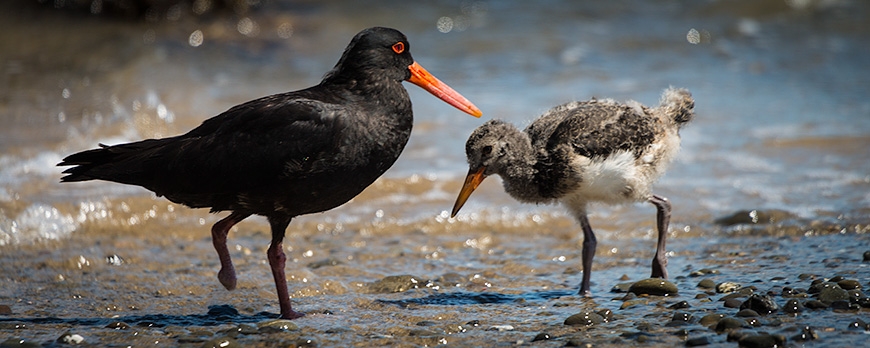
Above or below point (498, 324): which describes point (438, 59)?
above

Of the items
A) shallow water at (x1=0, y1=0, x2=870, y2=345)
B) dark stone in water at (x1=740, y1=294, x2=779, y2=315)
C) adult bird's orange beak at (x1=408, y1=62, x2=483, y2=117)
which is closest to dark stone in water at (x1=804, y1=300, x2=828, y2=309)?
dark stone in water at (x1=740, y1=294, x2=779, y2=315)

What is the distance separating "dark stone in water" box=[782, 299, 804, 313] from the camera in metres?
4.73

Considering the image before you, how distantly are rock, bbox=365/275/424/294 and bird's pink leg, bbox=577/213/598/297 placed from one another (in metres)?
1.02

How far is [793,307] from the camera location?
4.74 metres

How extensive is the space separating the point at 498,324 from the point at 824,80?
886cm

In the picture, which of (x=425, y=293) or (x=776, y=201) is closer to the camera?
(x=425, y=293)

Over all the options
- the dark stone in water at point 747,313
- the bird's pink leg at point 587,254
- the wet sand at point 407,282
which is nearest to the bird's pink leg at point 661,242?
the wet sand at point 407,282

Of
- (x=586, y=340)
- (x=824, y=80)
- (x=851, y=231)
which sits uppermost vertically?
(x=824, y=80)

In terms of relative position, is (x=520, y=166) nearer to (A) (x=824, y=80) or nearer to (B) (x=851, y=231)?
(B) (x=851, y=231)

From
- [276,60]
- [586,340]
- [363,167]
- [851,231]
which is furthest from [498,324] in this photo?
[276,60]

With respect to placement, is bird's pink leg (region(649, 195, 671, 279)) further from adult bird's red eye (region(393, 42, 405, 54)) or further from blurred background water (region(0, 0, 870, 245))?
adult bird's red eye (region(393, 42, 405, 54))

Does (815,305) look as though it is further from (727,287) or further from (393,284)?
(393,284)

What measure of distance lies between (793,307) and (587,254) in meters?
1.38

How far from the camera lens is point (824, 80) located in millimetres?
12062
